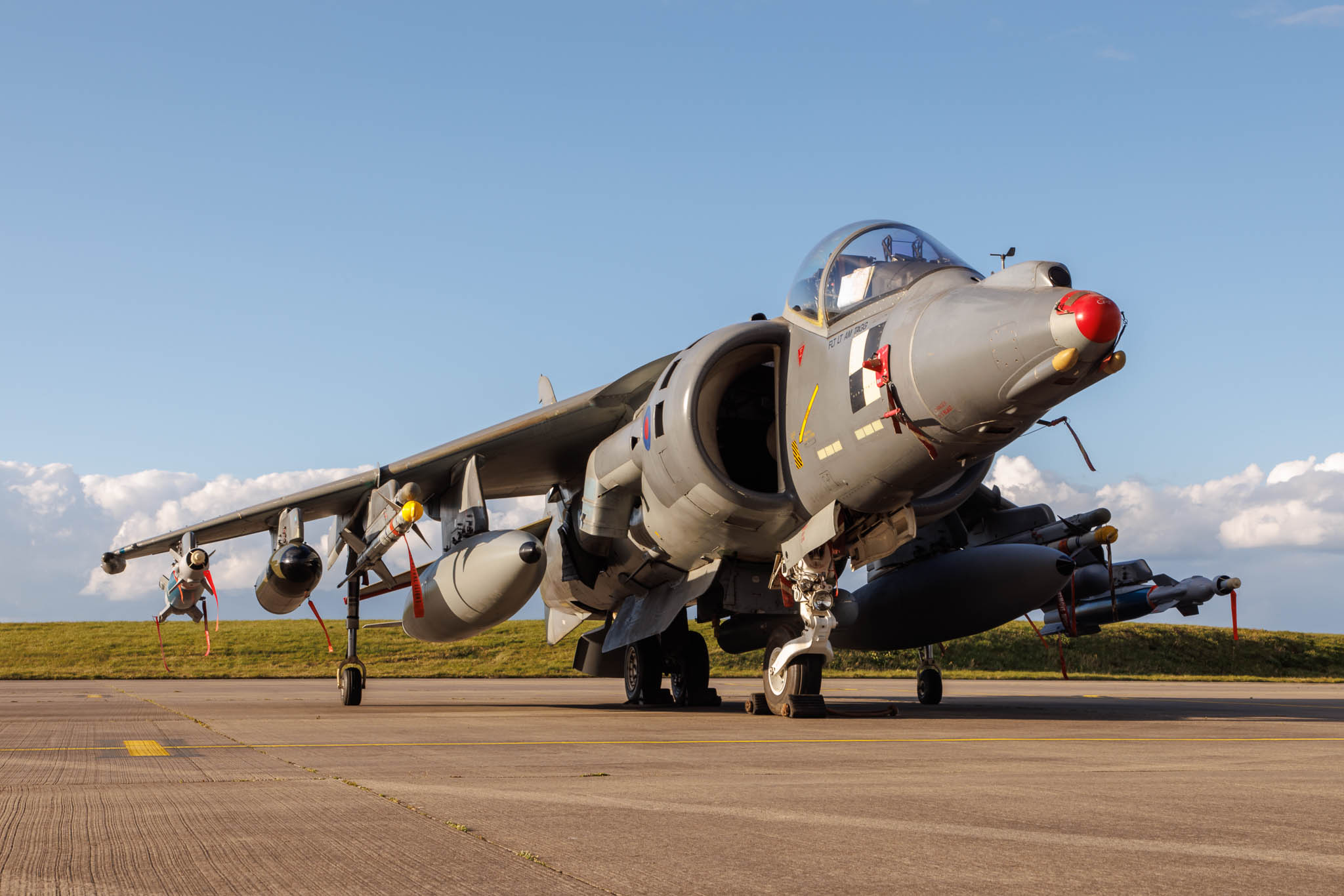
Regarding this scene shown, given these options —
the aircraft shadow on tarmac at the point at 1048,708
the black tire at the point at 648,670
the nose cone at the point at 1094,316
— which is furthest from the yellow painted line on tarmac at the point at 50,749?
the black tire at the point at 648,670

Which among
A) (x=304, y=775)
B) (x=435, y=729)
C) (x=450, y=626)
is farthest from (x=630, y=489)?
(x=304, y=775)

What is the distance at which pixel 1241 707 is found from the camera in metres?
15.5

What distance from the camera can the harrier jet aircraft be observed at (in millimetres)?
9031

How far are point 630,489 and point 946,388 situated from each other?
18.2 feet

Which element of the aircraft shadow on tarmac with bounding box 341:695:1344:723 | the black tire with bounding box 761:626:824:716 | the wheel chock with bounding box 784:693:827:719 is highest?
the black tire with bounding box 761:626:824:716

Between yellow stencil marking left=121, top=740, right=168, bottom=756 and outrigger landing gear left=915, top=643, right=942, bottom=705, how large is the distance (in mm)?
9677

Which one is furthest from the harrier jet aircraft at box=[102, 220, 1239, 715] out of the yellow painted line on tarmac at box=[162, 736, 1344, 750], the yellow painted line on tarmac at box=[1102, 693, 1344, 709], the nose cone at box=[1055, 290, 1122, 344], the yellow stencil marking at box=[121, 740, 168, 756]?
the yellow stencil marking at box=[121, 740, 168, 756]

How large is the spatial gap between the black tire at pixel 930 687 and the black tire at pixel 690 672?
113 inches

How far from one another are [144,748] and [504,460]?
7.97m

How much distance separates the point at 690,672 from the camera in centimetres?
1512

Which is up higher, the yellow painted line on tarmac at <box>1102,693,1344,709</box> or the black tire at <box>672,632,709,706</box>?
the black tire at <box>672,632,709,706</box>

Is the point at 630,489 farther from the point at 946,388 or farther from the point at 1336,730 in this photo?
the point at 1336,730

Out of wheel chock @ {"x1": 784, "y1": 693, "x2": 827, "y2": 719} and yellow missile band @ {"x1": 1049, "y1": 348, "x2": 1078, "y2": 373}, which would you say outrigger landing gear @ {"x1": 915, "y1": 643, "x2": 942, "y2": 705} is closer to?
wheel chock @ {"x1": 784, "y1": 693, "x2": 827, "y2": 719}

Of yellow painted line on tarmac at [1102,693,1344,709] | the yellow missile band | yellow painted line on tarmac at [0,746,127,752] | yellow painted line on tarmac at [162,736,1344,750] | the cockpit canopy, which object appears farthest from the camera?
yellow painted line on tarmac at [1102,693,1344,709]
